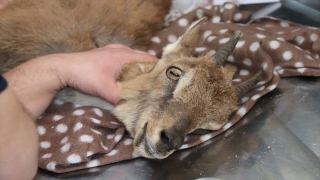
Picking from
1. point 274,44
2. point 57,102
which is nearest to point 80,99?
point 57,102

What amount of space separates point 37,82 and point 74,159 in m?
0.54

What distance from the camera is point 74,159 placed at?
6.33 feet

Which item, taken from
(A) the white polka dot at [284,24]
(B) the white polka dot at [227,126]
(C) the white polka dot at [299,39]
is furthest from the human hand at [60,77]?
(A) the white polka dot at [284,24]

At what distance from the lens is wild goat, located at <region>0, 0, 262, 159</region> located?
187 cm

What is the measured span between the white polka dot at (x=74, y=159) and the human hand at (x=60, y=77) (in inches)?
14.6

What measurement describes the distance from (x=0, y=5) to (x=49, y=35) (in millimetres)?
688

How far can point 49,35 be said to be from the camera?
254cm

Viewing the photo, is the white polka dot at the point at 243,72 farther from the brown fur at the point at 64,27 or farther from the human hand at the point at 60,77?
the human hand at the point at 60,77

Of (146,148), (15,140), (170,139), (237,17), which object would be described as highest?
(15,140)

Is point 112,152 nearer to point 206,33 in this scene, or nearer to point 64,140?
point 64,140

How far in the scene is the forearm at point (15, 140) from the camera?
1.24m

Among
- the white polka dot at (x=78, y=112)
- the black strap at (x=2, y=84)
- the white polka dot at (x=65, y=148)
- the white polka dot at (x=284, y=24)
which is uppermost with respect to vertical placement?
the black strap at (x=2, y=84)

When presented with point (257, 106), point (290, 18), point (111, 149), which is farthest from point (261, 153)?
point (290, 18)

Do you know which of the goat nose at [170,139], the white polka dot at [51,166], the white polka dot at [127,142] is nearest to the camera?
the goat nose at [170,139]
